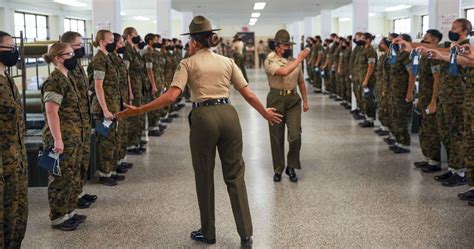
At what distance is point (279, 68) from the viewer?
546 centimetres

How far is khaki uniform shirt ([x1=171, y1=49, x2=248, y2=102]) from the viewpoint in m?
3.76

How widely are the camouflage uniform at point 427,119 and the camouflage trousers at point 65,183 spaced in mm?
3894

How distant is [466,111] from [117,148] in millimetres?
3534

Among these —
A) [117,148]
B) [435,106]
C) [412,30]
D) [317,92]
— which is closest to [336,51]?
[317,92]

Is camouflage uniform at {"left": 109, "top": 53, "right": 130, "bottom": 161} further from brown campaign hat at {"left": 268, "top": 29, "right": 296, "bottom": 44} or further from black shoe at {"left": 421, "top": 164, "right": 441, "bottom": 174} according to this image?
black shoe at {"left": 421, "top": 164, "right": 441, "bottom": 174}

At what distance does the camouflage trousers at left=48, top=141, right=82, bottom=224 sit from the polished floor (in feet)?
0.64

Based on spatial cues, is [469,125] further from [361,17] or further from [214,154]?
[361,17]

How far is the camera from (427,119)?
249 inches

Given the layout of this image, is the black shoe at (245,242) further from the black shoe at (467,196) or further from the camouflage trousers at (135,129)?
the camouflage trousers at (135,129)

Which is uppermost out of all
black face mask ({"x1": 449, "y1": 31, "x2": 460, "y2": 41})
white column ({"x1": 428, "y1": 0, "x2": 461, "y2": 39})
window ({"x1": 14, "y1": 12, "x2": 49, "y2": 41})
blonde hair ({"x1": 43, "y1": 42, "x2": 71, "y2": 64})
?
window ({"x1": 14, "y1": 12, "x2": 49, "y2": 41})

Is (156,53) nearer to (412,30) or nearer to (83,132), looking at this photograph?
(83,132)

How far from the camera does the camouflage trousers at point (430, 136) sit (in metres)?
6.28

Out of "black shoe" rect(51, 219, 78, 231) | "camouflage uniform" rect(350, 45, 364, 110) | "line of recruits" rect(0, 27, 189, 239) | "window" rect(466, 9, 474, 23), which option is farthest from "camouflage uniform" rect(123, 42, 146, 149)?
"window" rect(466, 9, 474, 23)

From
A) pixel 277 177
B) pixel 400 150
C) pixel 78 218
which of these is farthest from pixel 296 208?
pixel 400 150
